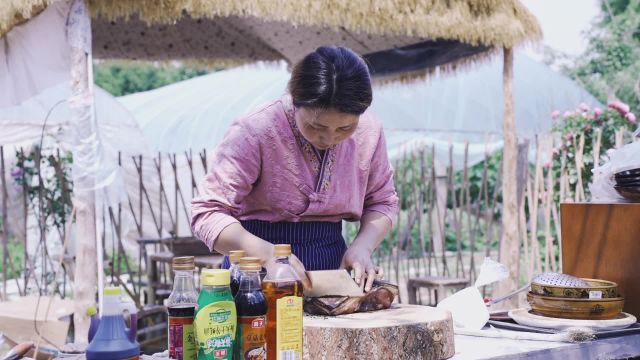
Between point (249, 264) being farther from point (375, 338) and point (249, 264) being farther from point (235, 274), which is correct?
point (375, 338)

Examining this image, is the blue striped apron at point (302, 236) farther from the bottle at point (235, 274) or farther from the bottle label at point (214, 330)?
the bottle label at point (214, 330)

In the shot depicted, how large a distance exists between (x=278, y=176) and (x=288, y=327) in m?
0.77

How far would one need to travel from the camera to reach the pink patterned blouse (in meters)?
2.08

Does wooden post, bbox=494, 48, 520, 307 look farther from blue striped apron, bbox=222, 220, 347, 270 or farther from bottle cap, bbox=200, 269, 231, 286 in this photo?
bottle cap, bbox=200, 269, 231, 286

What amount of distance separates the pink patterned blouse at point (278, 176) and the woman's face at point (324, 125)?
8 centimetres

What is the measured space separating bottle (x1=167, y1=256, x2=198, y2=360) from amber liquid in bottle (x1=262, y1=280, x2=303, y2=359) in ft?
0.49

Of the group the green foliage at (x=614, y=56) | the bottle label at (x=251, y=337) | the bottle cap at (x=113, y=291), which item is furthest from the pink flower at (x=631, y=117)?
the green foliage at (x=614, y=56)

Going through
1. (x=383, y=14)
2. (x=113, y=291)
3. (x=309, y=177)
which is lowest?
(x=113, y=291)

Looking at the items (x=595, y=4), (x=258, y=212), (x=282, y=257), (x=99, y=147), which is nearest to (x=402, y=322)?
(x=282, y=257)

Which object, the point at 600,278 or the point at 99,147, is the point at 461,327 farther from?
the point at 99,147

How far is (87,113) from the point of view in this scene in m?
4.57

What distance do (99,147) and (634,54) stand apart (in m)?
15.0

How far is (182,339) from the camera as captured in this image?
1.49m

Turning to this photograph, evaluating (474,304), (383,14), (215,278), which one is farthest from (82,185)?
(215,278)
